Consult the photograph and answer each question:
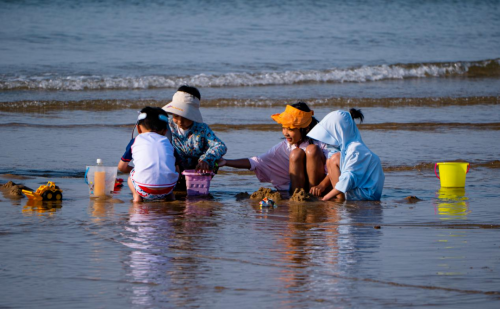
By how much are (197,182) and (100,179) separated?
35.4 inches

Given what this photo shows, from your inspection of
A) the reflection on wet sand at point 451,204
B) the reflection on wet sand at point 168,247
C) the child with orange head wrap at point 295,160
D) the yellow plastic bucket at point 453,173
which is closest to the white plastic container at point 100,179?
the reflection on wet sand at point 168,247

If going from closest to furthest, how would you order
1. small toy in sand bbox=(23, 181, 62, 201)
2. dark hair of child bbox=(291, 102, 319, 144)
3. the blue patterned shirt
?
1. small toy in sand bbox=(23, 181, 62, 201)
2. dark hair of child bbox=(291, 102, 319, 144)
3. the blue patterned shirt

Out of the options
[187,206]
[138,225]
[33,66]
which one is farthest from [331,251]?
[33,66]

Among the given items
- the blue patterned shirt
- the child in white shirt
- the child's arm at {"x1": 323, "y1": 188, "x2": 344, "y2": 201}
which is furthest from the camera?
the blue patterned shirt

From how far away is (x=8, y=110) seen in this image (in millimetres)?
12516

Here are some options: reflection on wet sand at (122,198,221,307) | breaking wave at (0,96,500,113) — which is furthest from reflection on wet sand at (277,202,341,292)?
breaking wave at (0,96,500,113)

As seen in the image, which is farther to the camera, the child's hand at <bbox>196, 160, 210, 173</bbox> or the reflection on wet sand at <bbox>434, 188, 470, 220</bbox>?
the child's hand at <bbox>196, 160, 210, 173</bbox>

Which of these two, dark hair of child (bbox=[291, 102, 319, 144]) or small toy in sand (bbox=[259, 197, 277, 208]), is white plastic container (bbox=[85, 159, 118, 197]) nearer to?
small toy in sand (bbox=[259, 197, 277, 208])

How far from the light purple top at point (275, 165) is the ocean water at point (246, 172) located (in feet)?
1.50

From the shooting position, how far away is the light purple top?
674 cm

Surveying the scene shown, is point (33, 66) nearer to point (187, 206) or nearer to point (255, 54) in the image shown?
point (255, 54)

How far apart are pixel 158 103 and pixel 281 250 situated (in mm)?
9614

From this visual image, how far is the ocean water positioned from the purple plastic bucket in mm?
263

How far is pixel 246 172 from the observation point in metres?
8.12
